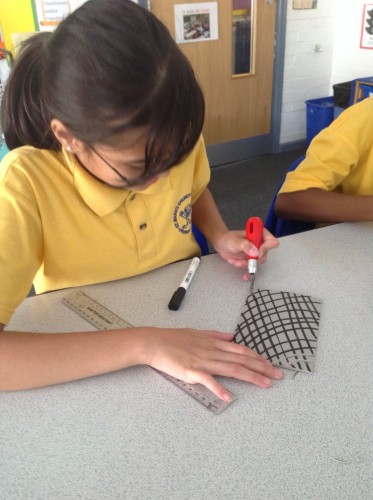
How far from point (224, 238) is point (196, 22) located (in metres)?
2.36

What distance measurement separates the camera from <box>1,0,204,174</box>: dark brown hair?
542mm

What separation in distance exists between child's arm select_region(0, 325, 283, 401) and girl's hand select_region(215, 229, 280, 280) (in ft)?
0.83

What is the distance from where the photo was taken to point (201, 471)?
50 cm

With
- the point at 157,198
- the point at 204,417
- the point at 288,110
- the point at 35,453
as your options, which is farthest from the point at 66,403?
the point at 288,110

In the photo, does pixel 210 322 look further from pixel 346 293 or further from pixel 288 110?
pixel 288 110

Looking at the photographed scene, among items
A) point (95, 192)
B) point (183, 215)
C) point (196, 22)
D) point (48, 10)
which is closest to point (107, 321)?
point (95, 192)

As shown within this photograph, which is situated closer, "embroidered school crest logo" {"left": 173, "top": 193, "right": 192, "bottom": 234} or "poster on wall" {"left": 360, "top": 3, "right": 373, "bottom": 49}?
"embroidered school crest logo" {"left": 173, "top": 193, "right": 192, "bottom": 234}

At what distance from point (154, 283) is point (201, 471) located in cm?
41

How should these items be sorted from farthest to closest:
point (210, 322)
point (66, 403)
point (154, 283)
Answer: point (154, 283) → point (210, 322) → point (66, 403)

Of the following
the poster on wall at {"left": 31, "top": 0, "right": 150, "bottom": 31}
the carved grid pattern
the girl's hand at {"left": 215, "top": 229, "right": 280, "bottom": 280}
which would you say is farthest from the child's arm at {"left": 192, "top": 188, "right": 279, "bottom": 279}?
the poster on wall at {"left": 31, "top": 0, "right": 150, "bottom": 31}

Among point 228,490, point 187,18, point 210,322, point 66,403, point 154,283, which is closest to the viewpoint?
point 228,490

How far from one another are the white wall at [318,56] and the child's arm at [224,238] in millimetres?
2616

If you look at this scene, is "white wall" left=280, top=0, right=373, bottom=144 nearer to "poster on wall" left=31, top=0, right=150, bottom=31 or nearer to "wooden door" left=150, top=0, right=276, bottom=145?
"wooden door" left=150, top=0, right=276, bottom=145

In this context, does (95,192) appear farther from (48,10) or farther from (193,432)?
(48,10)
